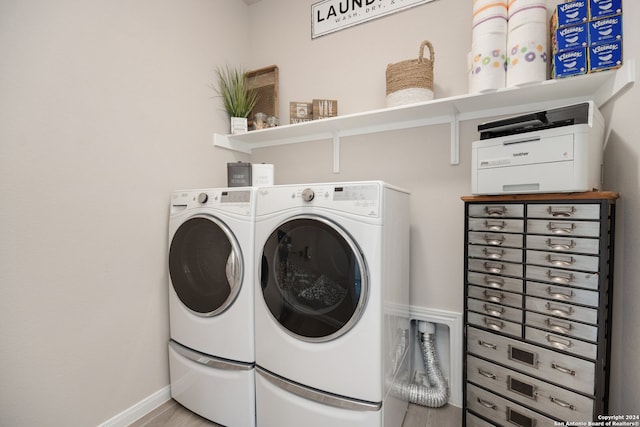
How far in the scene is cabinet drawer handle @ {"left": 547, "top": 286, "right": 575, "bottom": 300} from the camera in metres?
1.00

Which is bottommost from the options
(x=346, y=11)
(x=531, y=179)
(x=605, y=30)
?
(x=531, y=179)

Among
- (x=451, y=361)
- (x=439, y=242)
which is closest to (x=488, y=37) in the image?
(x=439, y=242)

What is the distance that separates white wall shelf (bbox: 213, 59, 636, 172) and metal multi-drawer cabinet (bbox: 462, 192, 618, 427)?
53 centimetres

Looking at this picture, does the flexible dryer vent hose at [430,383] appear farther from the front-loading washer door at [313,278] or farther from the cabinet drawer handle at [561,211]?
the cabinet drawer handle at [561,211]

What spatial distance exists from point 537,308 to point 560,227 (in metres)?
0.33

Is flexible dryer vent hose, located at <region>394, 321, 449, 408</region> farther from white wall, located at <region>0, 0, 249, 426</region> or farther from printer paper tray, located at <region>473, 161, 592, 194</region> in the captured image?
white wall, located at <region>0, 0, 249, 426</region>

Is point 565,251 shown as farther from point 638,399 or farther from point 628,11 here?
point 628,11

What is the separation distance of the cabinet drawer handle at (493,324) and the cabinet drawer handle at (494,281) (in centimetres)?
15

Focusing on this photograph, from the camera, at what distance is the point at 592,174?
40.0 inches

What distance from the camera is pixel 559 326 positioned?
1022 mm

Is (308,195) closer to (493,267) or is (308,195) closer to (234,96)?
(493,267)

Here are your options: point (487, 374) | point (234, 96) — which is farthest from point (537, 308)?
point (234, 96)

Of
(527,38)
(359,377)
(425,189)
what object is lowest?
(359,377)

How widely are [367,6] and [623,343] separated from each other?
2.25 meters
